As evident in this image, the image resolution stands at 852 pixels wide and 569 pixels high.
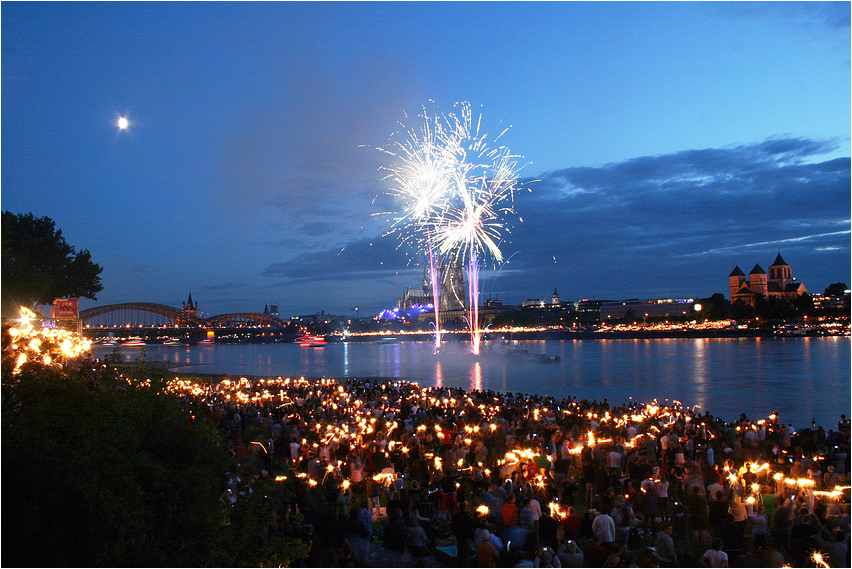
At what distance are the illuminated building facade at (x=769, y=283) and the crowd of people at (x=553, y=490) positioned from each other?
171 meters

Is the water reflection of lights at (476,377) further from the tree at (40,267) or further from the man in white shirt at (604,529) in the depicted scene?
the man in white shirt at (604,529)

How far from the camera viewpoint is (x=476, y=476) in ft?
29.3

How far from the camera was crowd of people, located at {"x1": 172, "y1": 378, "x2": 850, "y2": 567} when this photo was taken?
6586 millimetres

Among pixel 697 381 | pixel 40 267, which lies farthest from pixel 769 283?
pixel 40 267

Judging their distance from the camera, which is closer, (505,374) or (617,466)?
(617,466)

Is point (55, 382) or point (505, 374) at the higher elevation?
point (55, 382)

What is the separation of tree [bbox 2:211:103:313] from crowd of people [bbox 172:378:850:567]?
11.1 metres

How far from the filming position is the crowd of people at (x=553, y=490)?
21.6 ft

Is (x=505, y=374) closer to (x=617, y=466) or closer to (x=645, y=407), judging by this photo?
(x=645, y=407)

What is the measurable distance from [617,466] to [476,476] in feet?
8.71

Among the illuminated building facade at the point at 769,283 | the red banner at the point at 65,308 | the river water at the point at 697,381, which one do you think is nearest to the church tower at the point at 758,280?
the illuminated building facade at the point at 769,283

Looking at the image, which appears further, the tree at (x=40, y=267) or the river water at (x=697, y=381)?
the river water at (x=697, y=381)

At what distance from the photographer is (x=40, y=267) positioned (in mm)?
23453

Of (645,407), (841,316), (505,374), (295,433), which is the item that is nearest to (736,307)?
(841,316)
